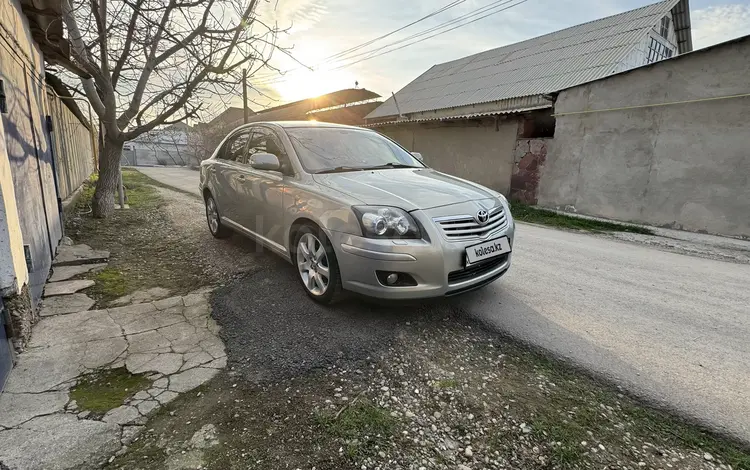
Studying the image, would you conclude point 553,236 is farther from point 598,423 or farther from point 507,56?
point 507,56

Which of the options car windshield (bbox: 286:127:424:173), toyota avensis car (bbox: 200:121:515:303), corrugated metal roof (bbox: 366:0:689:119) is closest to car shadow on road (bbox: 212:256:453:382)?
toyota avensis car (bbox: 200:121:515:303)

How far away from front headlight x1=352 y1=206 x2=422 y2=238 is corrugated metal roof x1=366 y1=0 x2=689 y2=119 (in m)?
10.9

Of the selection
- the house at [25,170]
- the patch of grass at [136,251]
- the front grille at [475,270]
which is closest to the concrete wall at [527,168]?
the front grille at [475,270]

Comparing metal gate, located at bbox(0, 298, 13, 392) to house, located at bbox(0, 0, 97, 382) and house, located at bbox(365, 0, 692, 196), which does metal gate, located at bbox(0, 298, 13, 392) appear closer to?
house, located at bbox(0, 0, 97, 382)

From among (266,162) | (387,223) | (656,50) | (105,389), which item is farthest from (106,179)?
(656,50)

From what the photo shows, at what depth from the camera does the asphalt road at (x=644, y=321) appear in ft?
7.72

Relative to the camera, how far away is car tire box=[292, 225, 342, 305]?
3.06m

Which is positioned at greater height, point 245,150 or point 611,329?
point 245,150

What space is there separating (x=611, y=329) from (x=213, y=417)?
2.99m

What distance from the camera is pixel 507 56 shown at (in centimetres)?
1731

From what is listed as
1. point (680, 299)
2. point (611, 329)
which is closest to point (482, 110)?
point (680, 299)

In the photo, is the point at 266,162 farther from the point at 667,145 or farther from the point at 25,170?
the point at 667,145

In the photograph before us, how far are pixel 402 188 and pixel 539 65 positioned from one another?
14.7 meters

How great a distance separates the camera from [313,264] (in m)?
3.32
